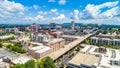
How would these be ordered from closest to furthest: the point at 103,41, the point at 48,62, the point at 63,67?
the point at 48,62, the point at 63,67, the point at 103,41

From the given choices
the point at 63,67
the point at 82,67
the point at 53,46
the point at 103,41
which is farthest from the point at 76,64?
the point at 103,41

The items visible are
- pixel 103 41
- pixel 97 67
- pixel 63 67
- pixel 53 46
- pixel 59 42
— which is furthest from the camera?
pixel 103 41

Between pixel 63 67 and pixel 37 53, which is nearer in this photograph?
pixel 63 67

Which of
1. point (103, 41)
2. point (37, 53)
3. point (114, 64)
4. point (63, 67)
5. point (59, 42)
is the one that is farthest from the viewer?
point (103, 41)

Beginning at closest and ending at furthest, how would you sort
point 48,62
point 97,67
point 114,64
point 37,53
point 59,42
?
point 97,67 < point 114,64 < point 48,62 < point 37,53 < point 59,42

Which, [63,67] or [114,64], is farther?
[63,67]

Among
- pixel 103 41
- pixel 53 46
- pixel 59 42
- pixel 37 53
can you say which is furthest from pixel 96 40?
pixel 37 53

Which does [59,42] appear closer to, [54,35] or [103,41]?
[54,35]

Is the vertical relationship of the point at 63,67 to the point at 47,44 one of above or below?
below

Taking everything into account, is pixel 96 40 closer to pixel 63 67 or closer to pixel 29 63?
pixel 63 67
